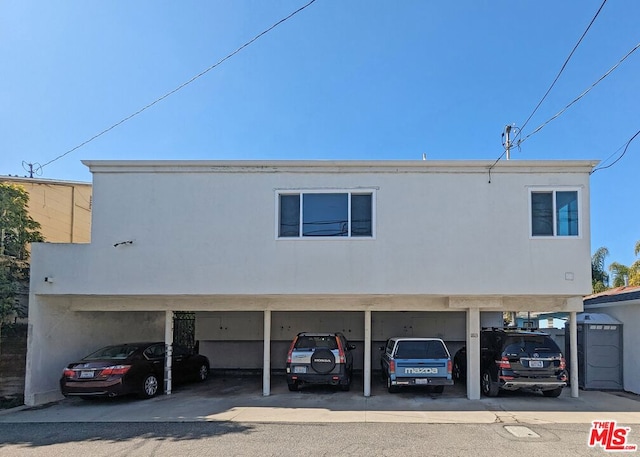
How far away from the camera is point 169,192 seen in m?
11.9

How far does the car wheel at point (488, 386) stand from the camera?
11.6 m


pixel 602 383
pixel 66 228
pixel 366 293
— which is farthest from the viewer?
pixel 66 228

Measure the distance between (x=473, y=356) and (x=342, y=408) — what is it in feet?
11.3

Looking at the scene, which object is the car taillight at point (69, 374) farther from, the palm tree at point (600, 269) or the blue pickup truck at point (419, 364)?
the palm tree at point (600, 269)

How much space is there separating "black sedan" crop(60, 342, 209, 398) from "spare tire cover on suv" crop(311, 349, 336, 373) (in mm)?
3994

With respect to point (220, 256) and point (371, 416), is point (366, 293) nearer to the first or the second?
point (371, 416)

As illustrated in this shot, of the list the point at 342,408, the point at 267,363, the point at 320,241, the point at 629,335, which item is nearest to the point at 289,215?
the point at 320,241

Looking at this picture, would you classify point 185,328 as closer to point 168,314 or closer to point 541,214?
point 168,314

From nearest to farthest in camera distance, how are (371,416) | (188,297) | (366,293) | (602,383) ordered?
1. (371,416)
2. (366,293)
3. (188,297)
4. (602,383)

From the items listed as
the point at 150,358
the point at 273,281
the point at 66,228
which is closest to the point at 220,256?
the point at 273,281

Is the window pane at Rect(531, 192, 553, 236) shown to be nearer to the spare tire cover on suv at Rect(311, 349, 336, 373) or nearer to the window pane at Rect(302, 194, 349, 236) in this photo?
the window pane at Rect(302, 194, 349, 236)

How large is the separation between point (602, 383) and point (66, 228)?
→ 1742cm

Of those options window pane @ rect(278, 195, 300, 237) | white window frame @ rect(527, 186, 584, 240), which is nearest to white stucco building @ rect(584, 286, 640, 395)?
white window frame @ rect(527, 186, 584, 240)

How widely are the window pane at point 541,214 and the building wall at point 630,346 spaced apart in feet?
11.9
